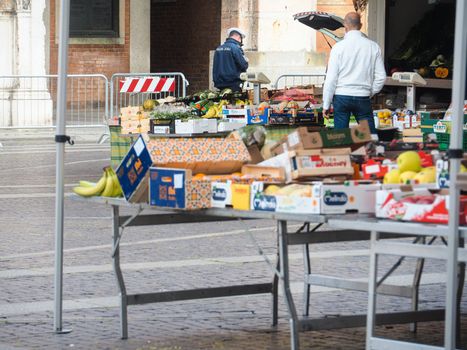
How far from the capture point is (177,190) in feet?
24.2

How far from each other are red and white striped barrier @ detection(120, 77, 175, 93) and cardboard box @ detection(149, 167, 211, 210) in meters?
15.7

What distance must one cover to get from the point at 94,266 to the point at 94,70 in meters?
20.3

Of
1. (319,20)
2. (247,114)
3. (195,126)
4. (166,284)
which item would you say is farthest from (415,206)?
(319,20)

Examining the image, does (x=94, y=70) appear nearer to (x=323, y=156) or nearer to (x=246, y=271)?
(x=246, y=271)

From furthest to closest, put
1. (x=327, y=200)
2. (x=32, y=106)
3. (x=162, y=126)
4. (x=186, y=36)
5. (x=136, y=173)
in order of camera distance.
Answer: (x=186, y=36)
(x=32, y=106)
(x=162, y=126)
(x=136, y=173)
(x=327, y=200)

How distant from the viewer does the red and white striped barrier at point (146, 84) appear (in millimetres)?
23281

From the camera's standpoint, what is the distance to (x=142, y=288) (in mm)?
9617

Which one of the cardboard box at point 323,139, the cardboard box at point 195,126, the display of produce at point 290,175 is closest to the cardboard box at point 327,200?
the display of produce at point 290,175

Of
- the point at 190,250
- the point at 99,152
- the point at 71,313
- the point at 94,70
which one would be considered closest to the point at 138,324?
the point at 71,313

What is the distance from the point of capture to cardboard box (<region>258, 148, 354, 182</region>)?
752cm

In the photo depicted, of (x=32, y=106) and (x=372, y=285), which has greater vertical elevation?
(x=32, y=106)

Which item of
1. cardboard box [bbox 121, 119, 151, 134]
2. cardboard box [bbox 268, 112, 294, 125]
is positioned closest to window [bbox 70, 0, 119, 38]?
cardboard box [bbox 121, 119, 151, 134]

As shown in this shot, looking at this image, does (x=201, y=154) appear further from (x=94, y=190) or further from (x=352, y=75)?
(x=352, y=75)

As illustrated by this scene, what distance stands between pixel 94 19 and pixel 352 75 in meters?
17.2
